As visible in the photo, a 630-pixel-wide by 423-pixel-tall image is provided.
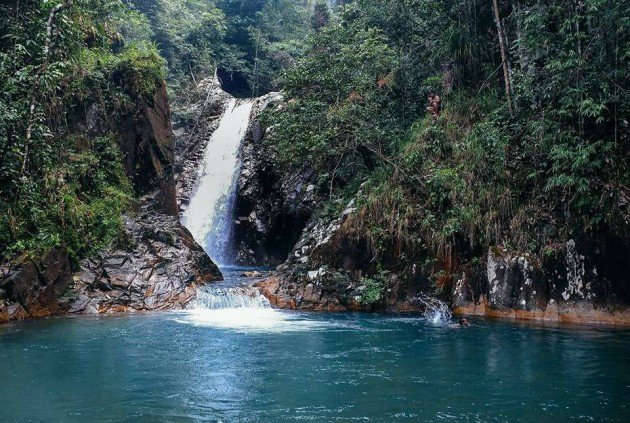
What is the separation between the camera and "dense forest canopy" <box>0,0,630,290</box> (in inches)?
423

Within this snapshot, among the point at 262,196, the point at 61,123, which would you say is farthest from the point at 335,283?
the point at 61,123

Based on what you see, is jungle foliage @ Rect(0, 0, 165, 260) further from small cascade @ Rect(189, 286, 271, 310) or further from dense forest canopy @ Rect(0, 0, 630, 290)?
small cascade @ Rect(189, 286, 271, 310)

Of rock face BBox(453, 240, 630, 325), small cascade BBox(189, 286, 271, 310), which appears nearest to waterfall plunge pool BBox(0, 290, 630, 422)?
rock face BBox(453, 240, 630, 325)

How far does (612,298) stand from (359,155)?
794 cm

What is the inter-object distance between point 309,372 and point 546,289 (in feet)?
20.5

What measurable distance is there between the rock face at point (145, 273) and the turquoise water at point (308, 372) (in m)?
1.66

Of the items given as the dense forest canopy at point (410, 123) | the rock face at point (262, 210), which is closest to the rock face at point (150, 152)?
the dense forest canopy at point (410, 123)

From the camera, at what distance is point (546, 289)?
432 inches

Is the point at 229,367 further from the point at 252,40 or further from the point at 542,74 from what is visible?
the point at 252,40

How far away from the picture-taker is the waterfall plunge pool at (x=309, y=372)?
5699 mm

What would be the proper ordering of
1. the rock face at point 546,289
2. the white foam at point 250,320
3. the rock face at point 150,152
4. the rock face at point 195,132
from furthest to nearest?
the rock face at point 195,132 → the rock face at point 150,152 → the white foam at point 250,320 → the rock face at point 546,289

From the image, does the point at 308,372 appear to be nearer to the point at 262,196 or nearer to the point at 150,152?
the point at 150,152

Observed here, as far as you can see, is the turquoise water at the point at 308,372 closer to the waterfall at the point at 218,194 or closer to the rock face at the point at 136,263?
the rock face at the point at 136,263

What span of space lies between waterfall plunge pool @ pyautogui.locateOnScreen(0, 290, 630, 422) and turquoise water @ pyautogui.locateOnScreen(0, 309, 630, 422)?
2cm
